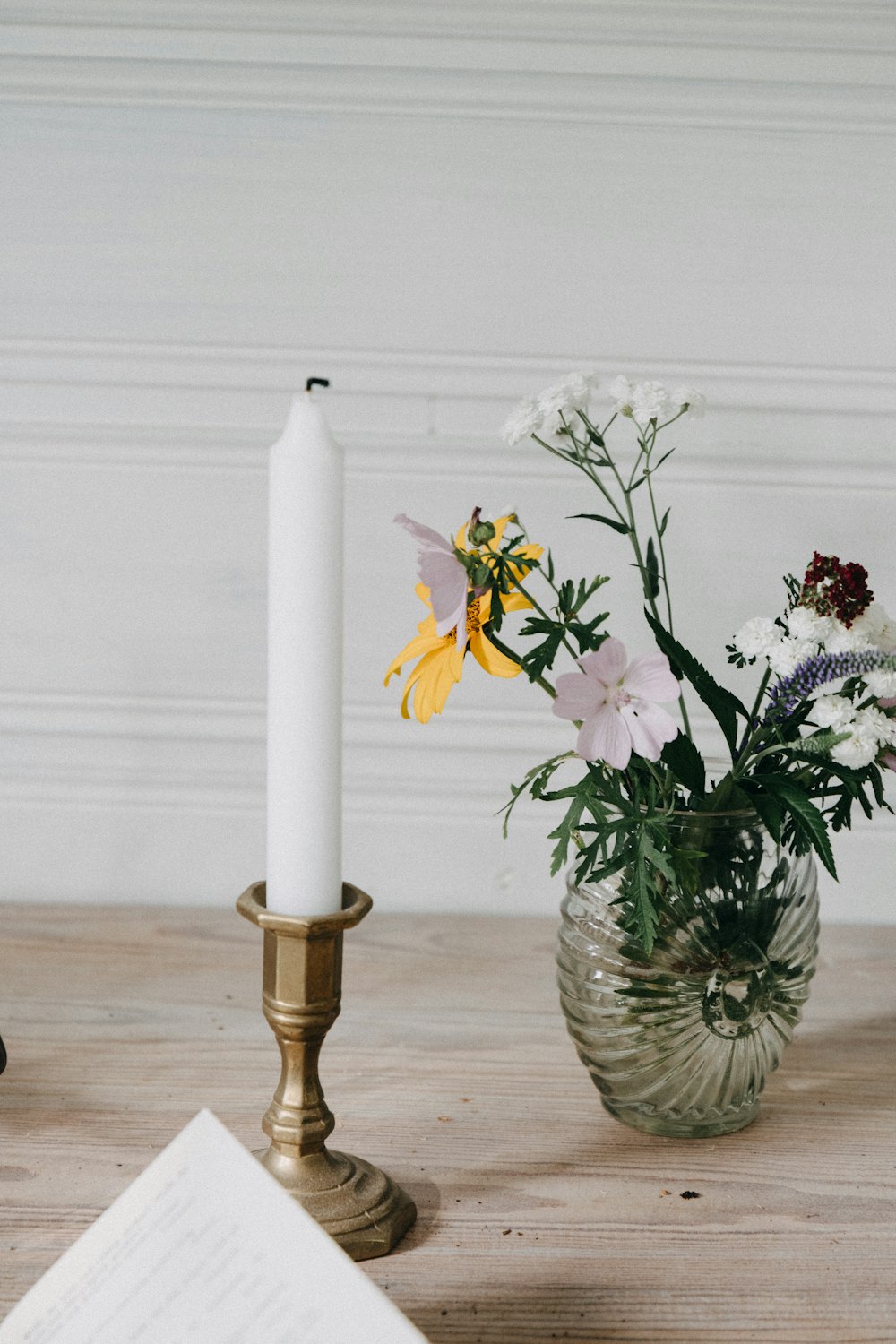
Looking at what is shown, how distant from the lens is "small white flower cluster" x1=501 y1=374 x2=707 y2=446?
0.67m

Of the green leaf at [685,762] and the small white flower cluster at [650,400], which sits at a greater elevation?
the small white flower cluster at [650,400]

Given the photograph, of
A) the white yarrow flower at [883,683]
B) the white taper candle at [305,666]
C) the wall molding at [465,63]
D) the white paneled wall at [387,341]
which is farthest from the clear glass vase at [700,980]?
the wall molding at [465,63]

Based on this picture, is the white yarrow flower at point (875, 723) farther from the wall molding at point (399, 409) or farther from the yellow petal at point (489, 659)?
the wall molding at point (399, 409)

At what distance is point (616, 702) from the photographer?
60cm

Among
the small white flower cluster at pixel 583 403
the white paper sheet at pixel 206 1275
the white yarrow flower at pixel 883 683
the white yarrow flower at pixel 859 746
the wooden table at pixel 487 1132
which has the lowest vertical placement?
the wooden table at pixel 487 1132

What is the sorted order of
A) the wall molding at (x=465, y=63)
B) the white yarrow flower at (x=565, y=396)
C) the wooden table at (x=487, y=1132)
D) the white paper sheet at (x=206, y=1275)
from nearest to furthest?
the white paper sheet at (x=206, y=1275)
the wooden table at (x=487, y=1132)
the white yarrow flower at (x=565, y=396)
the wall molding at (x=465, y=63)

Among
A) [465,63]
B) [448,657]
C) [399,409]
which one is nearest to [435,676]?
[448,657]

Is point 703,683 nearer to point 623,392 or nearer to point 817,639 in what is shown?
point 817,639

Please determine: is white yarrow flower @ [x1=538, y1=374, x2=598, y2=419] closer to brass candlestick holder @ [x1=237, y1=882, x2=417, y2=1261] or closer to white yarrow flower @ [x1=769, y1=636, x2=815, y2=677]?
white yarrow flower @ [x1=769, y1=636, x2=815, y2=677]

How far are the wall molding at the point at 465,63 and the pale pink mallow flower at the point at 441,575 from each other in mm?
589

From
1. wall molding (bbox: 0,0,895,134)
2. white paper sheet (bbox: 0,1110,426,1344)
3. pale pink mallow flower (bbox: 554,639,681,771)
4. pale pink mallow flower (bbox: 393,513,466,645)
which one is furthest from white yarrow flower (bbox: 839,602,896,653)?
wall molding (bbox: 0,0,895,134)

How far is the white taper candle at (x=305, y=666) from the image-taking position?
500 millimetres

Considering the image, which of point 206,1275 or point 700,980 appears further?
point 700,980

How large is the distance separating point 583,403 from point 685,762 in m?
0.23
